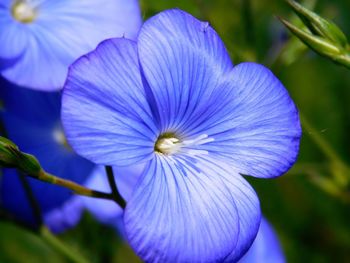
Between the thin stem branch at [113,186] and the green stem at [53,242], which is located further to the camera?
the green stem at [53,242]

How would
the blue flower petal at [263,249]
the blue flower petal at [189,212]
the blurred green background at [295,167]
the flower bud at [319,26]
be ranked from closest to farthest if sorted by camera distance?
the blue flower petal at [189,212], the flower bud at [319,26], the blue flower petal at [263,249], the blurred green background at [295,167]

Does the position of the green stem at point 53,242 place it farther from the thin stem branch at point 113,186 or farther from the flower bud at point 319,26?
the flower bud at point 319,26

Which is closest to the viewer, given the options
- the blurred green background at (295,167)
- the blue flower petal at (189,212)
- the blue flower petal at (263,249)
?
the blue flower petal at (189,212)

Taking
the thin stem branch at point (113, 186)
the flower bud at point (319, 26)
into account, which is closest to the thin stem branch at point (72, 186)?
the thin stem branch at point (113, 186)

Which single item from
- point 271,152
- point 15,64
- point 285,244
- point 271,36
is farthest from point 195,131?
point 271,36

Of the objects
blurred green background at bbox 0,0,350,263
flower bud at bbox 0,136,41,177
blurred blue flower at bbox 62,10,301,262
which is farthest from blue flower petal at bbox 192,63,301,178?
blurred green background at bbox 0,0,350,263

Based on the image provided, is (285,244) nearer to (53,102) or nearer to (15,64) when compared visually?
(53,102)

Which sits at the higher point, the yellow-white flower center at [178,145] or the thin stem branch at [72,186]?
the yellow-white flower center at [178,145]

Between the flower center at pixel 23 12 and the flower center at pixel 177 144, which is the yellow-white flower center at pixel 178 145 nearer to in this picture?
the flower center at pixel 177 144

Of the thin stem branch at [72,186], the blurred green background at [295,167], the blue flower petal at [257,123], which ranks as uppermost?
the blue flower petal at [257,123]
